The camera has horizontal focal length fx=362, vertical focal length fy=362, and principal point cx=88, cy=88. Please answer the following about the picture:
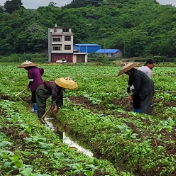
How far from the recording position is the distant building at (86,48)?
6569 centimetres

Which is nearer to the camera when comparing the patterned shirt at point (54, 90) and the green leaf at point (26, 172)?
the green leaf at point (26, 172)

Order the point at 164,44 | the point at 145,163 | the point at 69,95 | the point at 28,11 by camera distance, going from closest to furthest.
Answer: the point at 145,163
the point at 69,95
the point at 164,44
the point at 28,11

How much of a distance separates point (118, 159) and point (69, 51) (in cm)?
5508

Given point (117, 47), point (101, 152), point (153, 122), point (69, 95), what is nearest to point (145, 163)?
point (101, 152)

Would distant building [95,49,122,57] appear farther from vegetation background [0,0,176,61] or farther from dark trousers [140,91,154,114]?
dark trousers [140,91,154,114]

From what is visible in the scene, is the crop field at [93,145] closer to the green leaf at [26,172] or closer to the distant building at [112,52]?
the green leaf at [26,172]

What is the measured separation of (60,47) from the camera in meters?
61.4

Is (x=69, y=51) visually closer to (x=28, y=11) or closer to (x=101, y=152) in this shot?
(x=28, y=11)

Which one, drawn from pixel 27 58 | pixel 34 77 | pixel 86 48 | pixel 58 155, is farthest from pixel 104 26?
pixel 58 155

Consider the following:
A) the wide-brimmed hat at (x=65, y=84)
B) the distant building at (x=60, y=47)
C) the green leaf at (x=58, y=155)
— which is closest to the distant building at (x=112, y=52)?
the distant building at (x=60, y=47)

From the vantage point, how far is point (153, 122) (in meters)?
8.20

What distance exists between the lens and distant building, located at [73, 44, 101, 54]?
6569 cm

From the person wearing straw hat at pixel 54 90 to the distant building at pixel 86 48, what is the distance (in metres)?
56.0

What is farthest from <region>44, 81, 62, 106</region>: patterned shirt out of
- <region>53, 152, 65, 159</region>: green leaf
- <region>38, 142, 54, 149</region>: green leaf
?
<region>53, 152, 65, 159</region>: green leaf
